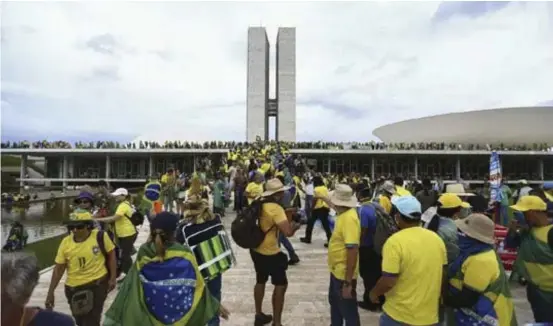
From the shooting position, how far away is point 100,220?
15.4 ft

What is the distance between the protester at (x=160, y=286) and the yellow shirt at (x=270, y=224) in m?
1.31

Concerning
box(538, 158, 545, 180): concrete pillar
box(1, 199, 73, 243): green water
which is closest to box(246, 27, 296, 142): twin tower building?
box(538, 158, 545, 180): concrete pillar

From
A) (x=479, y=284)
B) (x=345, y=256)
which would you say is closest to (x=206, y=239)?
(x=345, y=256)

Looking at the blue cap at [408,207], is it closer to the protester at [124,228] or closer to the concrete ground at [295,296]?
the concrete ground at [295,296]

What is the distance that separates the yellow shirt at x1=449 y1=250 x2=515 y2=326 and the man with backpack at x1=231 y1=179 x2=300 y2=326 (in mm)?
1467

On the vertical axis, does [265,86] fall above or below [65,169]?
above

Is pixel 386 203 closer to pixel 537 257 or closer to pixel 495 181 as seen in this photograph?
pixel 537 257

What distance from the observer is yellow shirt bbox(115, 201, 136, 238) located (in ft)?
16.6

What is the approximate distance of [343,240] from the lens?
3.40 m

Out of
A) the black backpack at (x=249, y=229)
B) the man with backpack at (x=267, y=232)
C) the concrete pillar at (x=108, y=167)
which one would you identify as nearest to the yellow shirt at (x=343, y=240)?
the man with backpack at (x=267, y=232)

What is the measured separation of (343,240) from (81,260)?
196cm

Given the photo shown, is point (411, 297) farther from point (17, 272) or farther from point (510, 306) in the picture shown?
point (17, 272)

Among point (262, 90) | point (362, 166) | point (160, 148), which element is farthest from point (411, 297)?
point (262, 90)

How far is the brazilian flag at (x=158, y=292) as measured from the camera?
243 cm
